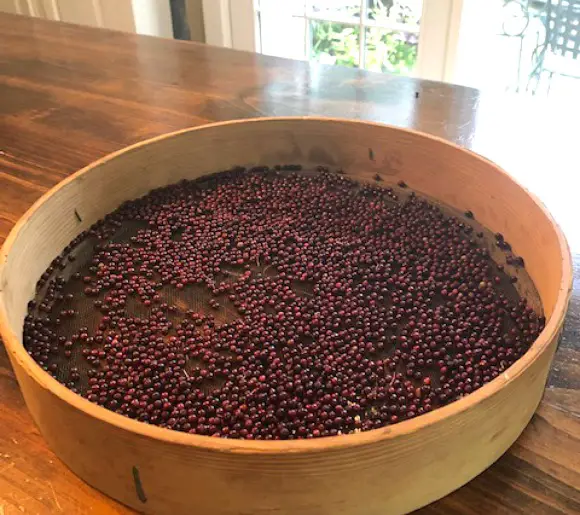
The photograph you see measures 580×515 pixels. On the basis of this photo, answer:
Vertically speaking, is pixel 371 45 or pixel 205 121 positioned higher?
pixel 205 121

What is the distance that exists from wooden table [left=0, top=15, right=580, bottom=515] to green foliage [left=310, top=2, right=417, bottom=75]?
857 mm

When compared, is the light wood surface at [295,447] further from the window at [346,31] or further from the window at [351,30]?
the window at [346,31]

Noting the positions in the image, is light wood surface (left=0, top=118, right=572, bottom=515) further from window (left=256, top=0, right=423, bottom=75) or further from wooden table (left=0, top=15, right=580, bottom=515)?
window (left=256, top=0, right=423, bottom=75)

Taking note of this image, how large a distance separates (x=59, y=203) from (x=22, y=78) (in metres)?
0.87

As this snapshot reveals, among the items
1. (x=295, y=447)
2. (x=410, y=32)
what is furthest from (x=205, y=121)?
(x=410, y=32)

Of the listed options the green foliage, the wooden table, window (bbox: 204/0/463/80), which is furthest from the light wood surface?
the green foliage

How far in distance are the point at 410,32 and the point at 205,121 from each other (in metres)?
1.27

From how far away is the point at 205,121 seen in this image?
4.55ft

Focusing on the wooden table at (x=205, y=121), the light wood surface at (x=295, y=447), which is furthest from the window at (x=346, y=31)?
the light wood surface at (x=295, y=447)

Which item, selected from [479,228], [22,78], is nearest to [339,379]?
[479,228]

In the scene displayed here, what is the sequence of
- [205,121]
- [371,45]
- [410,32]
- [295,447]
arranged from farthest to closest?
[371,45] → [410,32] → [205,121] → [295,447]

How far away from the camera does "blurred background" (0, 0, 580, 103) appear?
7.39 ft

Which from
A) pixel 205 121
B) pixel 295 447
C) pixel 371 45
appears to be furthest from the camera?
pixel 371 45

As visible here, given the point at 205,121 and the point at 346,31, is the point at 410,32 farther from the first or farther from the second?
the point at 205,121
